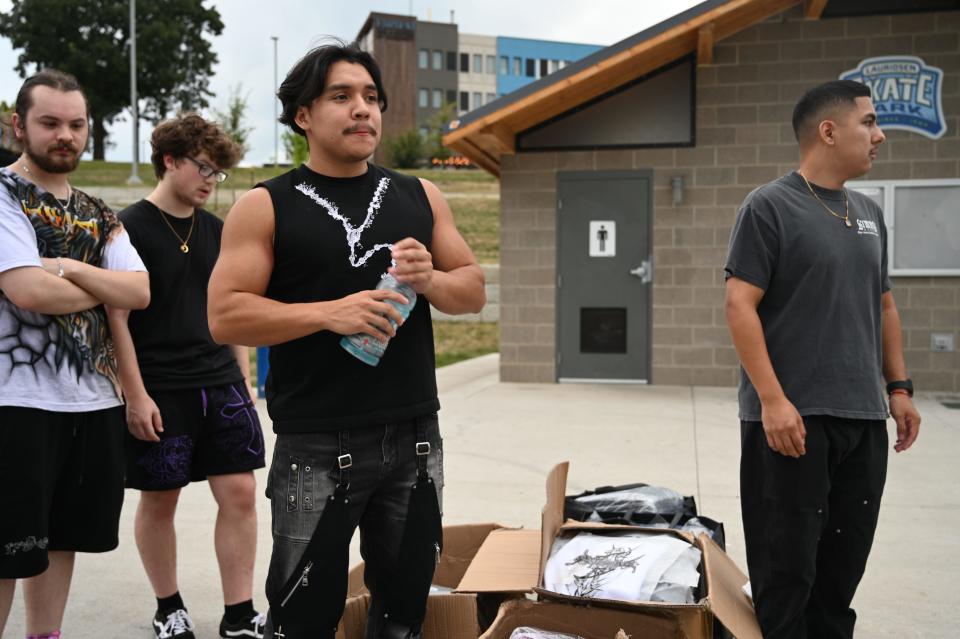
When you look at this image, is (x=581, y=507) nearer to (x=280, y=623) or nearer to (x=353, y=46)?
(x=280, y=623)

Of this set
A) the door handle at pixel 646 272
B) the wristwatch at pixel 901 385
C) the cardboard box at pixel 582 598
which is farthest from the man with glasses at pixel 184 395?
the door handle at pixel 646 272

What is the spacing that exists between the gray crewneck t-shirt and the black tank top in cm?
119

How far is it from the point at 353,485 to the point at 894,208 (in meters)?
9.03

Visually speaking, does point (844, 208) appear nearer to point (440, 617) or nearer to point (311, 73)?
point (311, 73)

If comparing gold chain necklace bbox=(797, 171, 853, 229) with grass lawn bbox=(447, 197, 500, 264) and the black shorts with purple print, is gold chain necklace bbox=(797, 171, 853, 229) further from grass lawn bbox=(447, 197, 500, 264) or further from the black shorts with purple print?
grass lawn bbox=(447, 197, 500, 264)

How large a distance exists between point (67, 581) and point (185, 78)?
54748mm

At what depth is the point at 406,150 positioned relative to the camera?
50.5 meters

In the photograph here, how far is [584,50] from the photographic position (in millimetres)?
82125

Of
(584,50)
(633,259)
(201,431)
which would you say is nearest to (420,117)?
(584,50)

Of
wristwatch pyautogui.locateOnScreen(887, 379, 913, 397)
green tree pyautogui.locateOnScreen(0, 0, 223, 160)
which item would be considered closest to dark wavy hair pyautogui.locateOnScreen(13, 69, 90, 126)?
wristwatch pyautogui.locateOnScreen(887, 379, 913, 397)

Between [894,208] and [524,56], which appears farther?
[524,56]

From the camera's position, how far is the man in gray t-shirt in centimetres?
278

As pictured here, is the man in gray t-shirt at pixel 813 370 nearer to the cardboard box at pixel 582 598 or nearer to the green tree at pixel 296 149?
the cardboard box at pixel 582 598

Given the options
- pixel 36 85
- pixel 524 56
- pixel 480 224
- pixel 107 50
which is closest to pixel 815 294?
pixel 36 85
